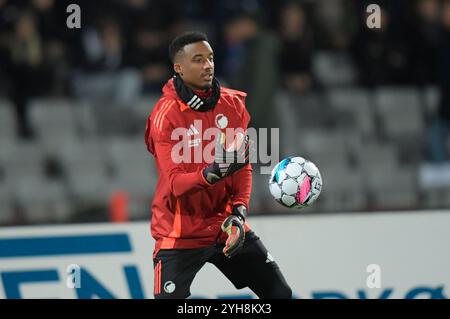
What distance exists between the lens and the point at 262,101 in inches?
408

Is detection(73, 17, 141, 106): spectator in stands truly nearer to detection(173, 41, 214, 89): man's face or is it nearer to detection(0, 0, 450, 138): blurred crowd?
detection(0, 0, 450, 138): blurred crowd

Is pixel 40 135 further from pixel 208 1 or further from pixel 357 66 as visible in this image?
pixel 357 66

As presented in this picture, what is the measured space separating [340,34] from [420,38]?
2.77 ft

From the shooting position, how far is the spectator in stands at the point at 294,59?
37.1 ft

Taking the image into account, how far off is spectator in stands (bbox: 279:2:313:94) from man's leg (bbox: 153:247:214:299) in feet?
15.8

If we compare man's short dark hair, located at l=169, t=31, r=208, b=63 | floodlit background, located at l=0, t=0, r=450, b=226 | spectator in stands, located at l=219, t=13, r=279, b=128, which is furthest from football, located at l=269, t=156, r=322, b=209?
spectator in stands, located at l=219, t=13, r=279, b=128

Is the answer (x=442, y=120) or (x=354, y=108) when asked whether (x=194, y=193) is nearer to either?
(x=442, y=120)

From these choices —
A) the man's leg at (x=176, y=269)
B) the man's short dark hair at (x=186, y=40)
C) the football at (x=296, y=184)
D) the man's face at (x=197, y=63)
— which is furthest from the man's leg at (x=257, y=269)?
the man's short dark hair at (x=186, y=40)

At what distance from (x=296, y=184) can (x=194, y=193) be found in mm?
677

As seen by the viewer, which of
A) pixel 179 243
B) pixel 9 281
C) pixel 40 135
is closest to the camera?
pixel 179 243

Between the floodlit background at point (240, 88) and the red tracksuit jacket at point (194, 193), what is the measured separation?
129 inches

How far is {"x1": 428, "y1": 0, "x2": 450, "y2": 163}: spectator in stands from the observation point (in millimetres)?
10703
